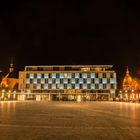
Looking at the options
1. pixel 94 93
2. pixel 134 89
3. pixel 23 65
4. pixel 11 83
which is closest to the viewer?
pixel 134 89

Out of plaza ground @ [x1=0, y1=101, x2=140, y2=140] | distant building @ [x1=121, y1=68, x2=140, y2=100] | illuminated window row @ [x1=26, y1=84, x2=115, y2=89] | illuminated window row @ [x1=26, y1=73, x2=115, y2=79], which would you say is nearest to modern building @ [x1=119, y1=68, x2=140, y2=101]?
distant building @ [x1=121, y1=68, x2=140, y2=100]

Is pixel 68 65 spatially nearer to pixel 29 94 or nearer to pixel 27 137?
pixel 29 94

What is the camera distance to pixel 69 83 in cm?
12106

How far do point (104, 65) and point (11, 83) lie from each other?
53162 mm

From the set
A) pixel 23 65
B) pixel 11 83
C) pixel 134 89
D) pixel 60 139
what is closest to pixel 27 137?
pixel 60 139

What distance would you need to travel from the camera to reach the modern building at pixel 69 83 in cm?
11856

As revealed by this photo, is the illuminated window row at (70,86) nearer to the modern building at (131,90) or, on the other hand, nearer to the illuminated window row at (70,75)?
the illuminated window row at (70,75)

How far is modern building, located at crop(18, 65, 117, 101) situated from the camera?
389 ft

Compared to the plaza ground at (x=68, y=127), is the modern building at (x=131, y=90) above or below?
above

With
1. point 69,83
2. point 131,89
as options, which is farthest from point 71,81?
point 131,89

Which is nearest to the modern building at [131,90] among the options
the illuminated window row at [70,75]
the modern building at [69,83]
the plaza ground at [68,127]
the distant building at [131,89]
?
the distant building at [131,89]

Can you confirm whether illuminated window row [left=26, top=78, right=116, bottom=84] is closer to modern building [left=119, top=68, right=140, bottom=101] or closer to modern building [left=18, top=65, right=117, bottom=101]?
modern building [left=18, top=65, right=117, bottom=101]

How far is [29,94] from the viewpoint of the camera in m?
122

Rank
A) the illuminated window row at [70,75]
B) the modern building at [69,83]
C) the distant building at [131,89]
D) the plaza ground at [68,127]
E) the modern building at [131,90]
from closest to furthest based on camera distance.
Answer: the plaza ground at [68,127]
the distant building at [131,89]
the modern building at [131,90]
the modern building at [69,83]
the illuminated window row at [70,75]
